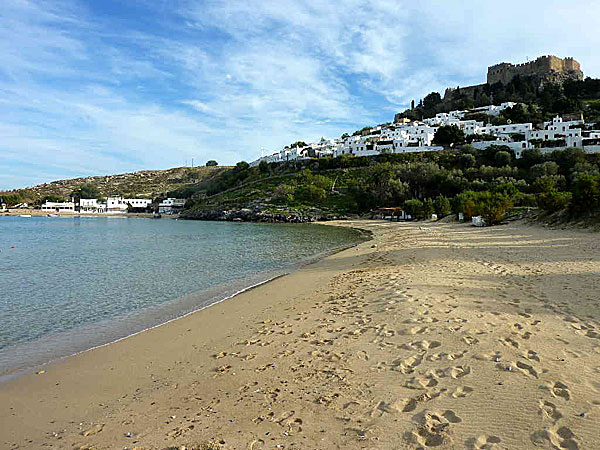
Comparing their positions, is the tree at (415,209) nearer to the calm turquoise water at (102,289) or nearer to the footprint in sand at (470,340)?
the calm turquoise water at (102,289)

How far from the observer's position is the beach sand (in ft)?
13.9

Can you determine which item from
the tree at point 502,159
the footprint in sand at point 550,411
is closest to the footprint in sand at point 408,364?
the footprint in sand at point 550,411

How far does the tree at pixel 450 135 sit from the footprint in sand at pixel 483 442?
99.1m

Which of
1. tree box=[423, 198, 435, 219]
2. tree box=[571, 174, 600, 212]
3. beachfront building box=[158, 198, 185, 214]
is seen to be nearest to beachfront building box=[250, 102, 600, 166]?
beachfront building box=[158, 198, 185, 214]

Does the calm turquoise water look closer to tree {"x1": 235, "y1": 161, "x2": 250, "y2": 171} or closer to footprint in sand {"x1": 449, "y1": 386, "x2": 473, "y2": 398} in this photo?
footprint in sand {"x1": 449, "y1": 386, "x2": 473, "y2": 398}

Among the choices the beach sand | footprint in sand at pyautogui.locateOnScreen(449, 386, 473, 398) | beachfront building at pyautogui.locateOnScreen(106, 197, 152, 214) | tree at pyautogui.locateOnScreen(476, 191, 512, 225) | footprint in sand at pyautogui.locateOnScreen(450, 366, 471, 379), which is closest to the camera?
the beach sand

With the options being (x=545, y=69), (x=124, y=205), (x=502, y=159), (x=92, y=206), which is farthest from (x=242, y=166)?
(x=545, y=69)

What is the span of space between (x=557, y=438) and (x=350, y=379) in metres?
2.59

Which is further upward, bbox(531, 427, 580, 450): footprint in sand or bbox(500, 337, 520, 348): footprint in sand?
bbox(500, 337, 520, 348): footprint in sand

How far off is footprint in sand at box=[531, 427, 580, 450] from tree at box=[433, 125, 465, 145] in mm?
98876

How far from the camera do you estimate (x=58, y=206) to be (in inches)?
5920

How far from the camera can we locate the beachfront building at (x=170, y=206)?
129m

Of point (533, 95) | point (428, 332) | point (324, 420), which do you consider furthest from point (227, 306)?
point (533, 95)

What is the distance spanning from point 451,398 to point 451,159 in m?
83.6
